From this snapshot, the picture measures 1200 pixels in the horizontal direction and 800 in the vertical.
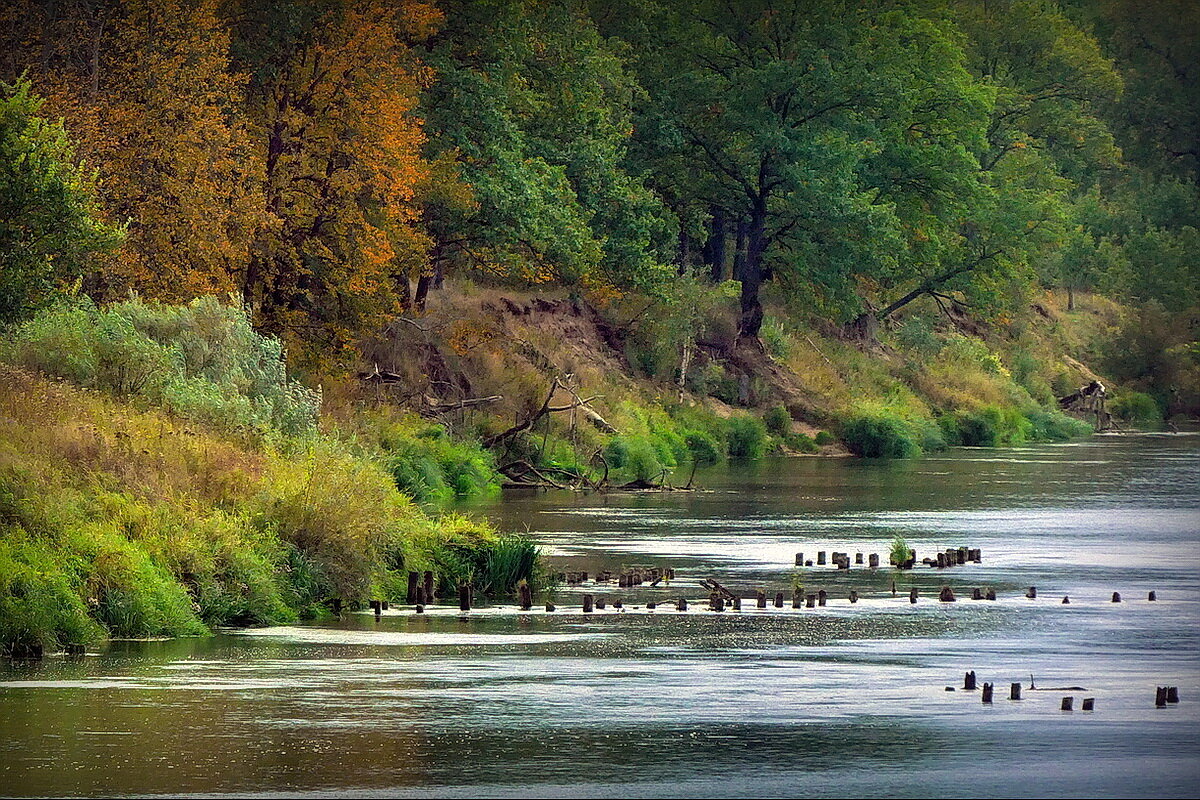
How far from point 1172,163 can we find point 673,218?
207 feet

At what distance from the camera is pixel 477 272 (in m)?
74.6

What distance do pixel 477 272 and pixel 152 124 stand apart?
26.6 metres

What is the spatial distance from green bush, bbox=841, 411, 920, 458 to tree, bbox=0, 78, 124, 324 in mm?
45024

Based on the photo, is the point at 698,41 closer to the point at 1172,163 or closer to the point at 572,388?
the point at 572,388

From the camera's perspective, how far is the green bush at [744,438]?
7600cm

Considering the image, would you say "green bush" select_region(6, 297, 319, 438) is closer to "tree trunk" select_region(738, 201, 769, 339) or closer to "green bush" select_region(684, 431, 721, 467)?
"green bush" select_region(684, 431, 721, 467)

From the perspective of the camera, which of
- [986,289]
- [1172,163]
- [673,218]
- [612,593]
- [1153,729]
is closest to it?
[1153,729]

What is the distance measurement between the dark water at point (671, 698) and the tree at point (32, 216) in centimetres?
940

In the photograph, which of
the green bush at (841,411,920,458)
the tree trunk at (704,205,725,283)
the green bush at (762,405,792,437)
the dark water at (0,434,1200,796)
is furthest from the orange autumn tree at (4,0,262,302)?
the tree trunk at (704,205,725,283)

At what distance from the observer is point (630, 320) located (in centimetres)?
7875

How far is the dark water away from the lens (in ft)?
68.4

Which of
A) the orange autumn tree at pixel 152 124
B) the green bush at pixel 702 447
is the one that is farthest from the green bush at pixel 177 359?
the green bush at pixel 702 447

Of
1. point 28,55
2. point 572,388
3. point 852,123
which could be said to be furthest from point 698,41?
point 28,55

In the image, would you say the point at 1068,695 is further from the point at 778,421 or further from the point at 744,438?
the point at 778,421
